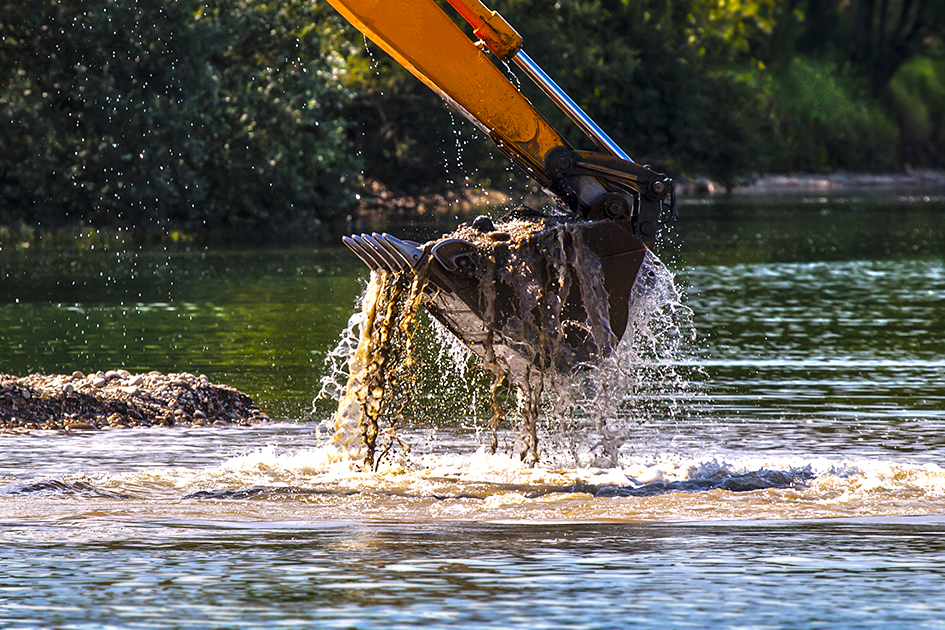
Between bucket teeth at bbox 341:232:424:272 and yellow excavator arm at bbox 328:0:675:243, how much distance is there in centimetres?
100

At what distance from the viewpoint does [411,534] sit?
8.33 m

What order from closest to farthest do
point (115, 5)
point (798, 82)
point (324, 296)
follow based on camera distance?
point (324, 296) < point (115, 5) < point (798, 82)

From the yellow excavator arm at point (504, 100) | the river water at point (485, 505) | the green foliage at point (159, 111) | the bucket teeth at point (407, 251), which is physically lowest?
the river water at point (485, 505)

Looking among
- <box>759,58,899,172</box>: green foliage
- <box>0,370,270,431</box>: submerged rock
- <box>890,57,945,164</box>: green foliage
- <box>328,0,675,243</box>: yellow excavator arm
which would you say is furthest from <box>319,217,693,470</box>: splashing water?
<box>890,57,945,164</box>: green foliage

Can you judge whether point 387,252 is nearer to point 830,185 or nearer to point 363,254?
point 363,254

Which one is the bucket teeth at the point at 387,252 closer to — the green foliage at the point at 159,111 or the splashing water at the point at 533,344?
the splashing water at the point at 533,344

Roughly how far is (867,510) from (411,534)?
8.33 ft

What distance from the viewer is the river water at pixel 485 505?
6738 mm

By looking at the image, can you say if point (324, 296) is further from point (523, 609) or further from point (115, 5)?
point (523, 609)

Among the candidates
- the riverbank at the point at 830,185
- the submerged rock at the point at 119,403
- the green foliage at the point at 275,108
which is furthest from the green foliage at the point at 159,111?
the riverbank at the point at 830,185

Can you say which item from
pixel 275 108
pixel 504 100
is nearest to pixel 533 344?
pixel 504 100

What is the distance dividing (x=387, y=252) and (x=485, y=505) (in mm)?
1889

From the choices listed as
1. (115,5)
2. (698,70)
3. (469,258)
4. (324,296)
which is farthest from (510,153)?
(698,70)

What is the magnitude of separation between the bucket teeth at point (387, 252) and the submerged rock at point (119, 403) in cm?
265
